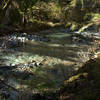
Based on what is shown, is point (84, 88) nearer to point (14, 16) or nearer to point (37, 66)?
point (37, 66)

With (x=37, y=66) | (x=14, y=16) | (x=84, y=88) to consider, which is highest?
(x=84, y=88)

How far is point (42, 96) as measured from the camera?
3.27m

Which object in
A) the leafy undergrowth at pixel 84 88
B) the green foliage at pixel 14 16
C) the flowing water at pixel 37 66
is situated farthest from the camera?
the green foliage at pixel 14 16

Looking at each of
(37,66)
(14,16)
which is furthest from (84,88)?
(14,16)

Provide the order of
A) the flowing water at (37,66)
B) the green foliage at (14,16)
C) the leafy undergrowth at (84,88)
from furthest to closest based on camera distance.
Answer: the green foliage at (14,16)
the flowing water at (37,66)
the leafy undergrowth at (84,88)

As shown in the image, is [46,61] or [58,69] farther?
[46,61]

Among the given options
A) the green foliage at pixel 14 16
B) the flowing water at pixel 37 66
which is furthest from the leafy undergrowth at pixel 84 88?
the green foliage at pixel 14 16

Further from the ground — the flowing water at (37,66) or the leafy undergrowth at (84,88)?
the leafy undergrowth at (84,88)

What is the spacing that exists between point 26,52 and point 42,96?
3341 millimetres

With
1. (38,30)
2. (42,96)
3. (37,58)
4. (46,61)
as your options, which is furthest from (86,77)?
(38,30)

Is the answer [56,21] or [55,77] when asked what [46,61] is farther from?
[56,21]

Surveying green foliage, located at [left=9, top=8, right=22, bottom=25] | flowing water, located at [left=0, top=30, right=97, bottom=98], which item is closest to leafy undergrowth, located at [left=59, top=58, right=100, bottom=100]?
flowing water, located at [left=0, top=30, right=97, bottom=98]

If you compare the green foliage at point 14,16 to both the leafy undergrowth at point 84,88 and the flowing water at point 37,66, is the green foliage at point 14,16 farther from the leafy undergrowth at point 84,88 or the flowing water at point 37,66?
the leafy undergrowth at point 84,88

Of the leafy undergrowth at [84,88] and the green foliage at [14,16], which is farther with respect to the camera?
the green foliage at [14,16]
